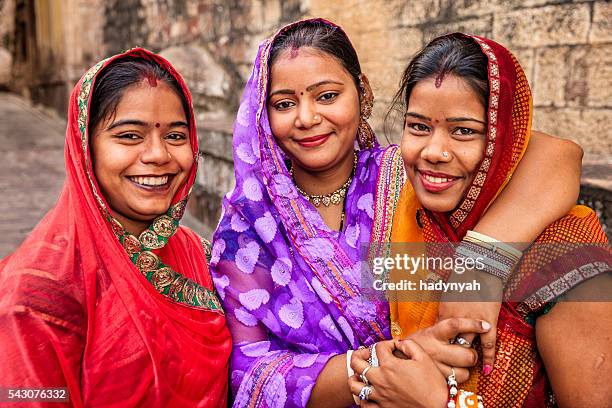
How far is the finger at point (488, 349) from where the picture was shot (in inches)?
58.3

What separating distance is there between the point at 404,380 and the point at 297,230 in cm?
58

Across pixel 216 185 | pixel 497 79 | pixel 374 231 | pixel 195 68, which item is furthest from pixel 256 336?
pixel 195 68

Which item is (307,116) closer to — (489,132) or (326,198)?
(326,198)

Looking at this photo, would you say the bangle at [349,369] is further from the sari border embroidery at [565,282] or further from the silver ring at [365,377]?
the sari border embroidery at [565,282]

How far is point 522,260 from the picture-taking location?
4.99 ft

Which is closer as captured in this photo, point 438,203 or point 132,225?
point 438,203

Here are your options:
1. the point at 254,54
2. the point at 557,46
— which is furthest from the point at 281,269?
the point at 254,54

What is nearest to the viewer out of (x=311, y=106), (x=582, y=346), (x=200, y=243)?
(x=582, y=346)

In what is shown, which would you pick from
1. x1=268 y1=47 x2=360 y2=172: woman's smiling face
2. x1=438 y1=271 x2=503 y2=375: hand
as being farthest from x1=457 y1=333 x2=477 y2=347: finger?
x1=268 y1=47 x2=360 y2=172: woman's smiling face

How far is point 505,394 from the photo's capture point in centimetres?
156

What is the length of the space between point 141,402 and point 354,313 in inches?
25.1

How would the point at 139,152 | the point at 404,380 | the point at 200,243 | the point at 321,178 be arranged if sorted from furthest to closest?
the point at 200,243, the point at 321,178, the point at 139,152, the point at 404,380

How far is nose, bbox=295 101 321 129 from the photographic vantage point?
1873 mm

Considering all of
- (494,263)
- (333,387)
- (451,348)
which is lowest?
(333,387)
